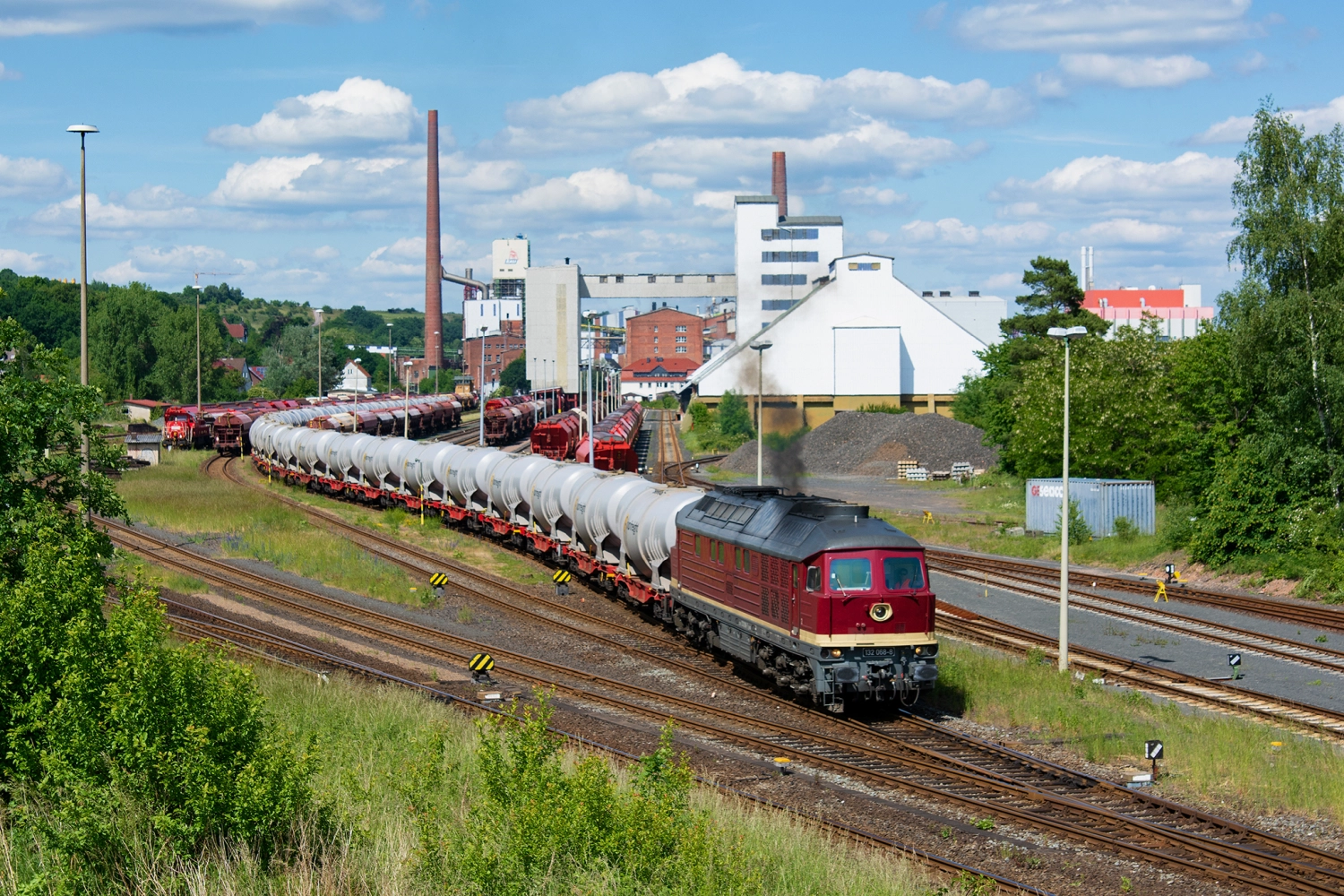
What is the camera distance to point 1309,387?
36.0 metres

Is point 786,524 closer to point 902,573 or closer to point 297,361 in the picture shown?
point 902,573

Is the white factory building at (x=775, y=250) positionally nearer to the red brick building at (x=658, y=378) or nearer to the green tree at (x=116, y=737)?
the red brick building at (x=658, y=378)

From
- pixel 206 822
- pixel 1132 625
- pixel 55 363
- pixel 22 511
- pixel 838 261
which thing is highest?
pixel 838 261

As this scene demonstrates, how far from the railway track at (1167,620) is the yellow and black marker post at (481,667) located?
17.9m

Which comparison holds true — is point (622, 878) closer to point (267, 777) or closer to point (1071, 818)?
point (267, 777)

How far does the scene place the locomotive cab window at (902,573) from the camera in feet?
65.7

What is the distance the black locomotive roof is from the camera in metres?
Result: 20.2

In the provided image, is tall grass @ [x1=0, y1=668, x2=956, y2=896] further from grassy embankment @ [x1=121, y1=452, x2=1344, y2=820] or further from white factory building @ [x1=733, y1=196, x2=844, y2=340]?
white factory building @ [x1=733, y1=196, x2=844, y2=340]

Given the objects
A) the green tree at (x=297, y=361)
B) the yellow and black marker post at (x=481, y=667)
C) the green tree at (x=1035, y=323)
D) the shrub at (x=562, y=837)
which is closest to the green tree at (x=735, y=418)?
the green tree at (x=1035, y=323)

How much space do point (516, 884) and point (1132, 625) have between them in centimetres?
2519

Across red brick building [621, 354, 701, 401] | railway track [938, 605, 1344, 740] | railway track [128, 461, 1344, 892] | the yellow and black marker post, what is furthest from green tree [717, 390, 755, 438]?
red brick building [621, 354, 701, 401]

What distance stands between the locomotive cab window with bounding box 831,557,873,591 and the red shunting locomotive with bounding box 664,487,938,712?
2 centimetres

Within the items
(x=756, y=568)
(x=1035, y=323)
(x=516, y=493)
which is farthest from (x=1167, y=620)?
(x=1035, y=323)

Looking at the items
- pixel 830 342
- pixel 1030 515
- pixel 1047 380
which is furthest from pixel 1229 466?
pixel 830 342
